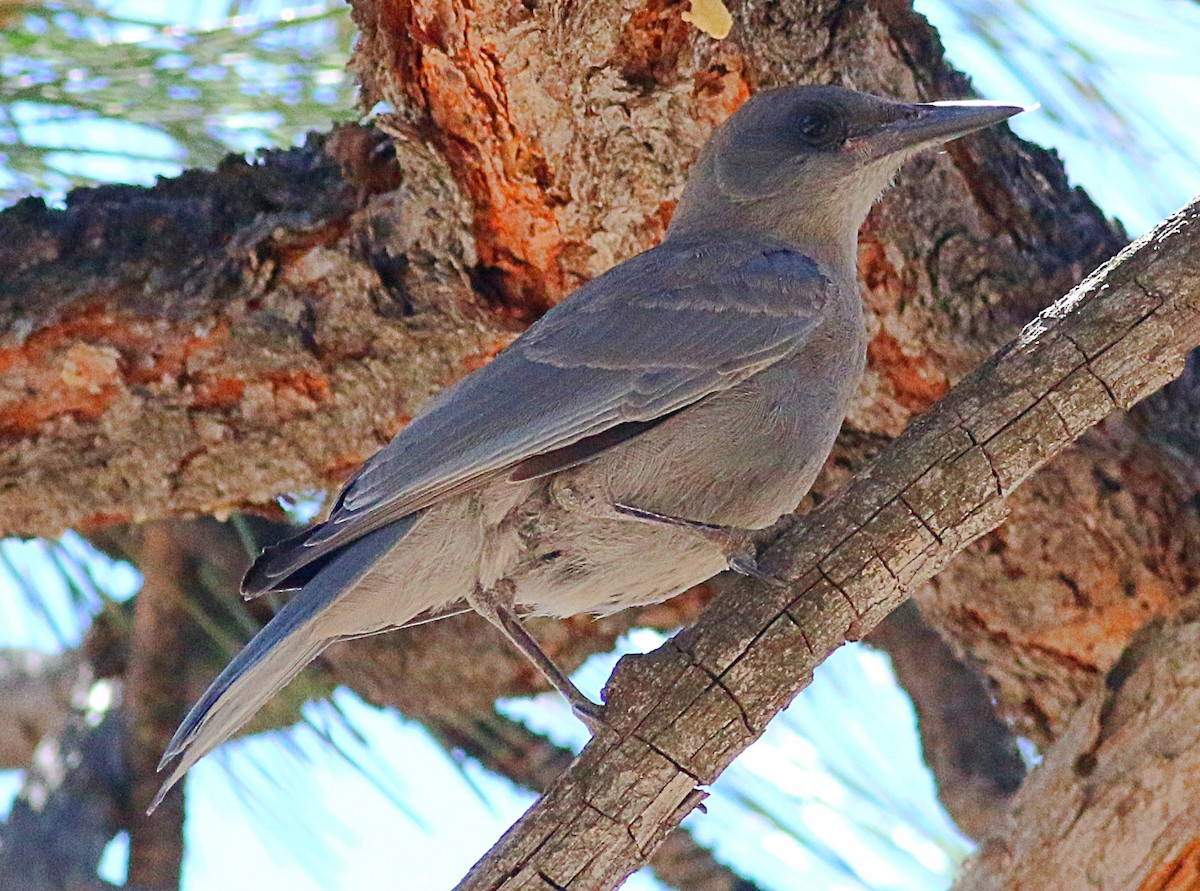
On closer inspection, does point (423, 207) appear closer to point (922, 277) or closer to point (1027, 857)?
point (922, 277)

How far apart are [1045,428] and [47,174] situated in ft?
9.34

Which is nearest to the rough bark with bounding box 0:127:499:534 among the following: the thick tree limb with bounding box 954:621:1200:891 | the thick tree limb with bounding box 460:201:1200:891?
the thick tree limb with bounding box 460:201:1200:891

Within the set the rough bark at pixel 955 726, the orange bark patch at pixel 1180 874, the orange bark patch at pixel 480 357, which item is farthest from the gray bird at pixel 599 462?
the rough bark at pixel 955 726

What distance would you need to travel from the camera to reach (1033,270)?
3.73 metres

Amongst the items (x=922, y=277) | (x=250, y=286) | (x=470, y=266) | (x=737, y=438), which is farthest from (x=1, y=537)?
(x=922, y=277)

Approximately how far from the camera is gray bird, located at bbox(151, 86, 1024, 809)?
321cm

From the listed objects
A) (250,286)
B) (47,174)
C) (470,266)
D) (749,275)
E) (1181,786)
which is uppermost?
(47,174)

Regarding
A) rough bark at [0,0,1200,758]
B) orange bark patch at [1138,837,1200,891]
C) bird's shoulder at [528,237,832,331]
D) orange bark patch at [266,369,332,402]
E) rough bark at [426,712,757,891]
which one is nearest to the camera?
orange bark patch at [1138,837,1200,891]

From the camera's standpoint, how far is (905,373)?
3.87m

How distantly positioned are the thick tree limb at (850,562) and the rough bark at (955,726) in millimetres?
1866

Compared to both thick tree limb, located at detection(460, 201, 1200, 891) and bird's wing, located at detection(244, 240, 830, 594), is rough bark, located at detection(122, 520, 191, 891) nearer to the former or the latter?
bird's wing, located at detection(244, 240, 830, 594)

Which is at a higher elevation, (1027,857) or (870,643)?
(870,643)

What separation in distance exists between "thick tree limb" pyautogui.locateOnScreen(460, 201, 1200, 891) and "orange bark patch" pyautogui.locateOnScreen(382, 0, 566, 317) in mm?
1144

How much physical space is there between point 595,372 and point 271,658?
35.5 inches
